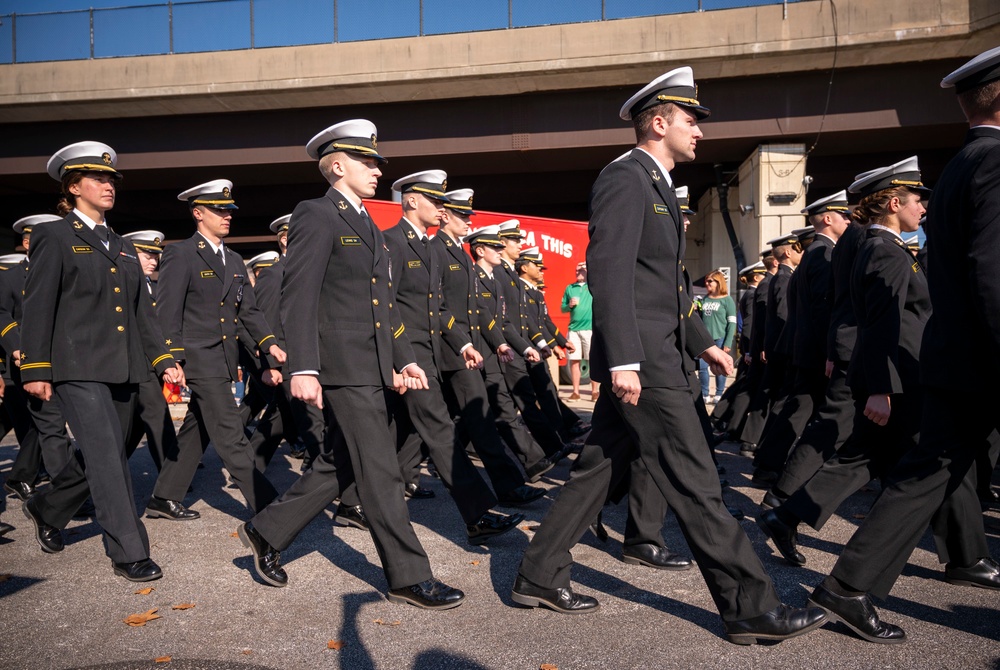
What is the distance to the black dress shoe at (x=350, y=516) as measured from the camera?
561 cm

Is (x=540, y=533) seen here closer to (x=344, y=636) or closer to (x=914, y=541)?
(x=344, y=636)

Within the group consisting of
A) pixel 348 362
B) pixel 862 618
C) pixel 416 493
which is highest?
pixel 348 362

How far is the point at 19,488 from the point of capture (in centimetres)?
672

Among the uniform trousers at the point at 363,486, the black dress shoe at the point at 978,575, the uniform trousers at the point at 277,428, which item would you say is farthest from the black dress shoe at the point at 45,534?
the black dress shoe at the point at 978,575

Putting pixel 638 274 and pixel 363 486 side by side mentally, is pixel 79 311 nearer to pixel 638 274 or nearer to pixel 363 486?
pixel 363 486

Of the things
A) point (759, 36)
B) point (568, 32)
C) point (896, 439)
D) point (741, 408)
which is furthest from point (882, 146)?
point (896, 439)

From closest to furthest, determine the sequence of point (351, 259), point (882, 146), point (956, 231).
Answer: point (956, 231) → point (351, 259) → point (882, 146)

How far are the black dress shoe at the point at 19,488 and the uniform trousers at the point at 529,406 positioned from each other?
407cm

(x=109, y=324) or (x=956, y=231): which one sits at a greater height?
(x=956, y=231)

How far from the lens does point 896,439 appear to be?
14.8 feet

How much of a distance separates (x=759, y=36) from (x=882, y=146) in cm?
488

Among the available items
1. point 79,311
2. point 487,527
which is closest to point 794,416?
point 487,527

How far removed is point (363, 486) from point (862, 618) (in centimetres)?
223

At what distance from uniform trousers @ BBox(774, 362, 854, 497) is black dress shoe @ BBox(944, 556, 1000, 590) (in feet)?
3.60
